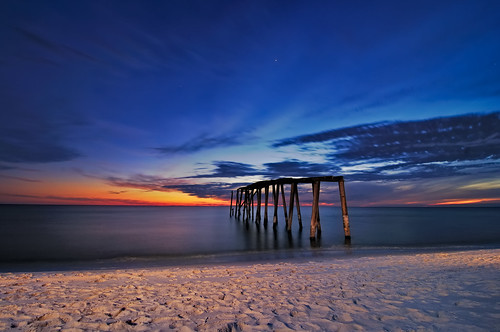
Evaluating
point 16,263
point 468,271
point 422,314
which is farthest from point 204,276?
point 16,263

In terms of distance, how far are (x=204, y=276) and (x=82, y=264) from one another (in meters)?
7.65

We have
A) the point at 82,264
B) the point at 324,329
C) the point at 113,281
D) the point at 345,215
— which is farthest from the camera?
the point at 345,215

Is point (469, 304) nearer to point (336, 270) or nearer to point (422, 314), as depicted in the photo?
point (422, 314)

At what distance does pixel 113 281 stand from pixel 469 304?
7276mm

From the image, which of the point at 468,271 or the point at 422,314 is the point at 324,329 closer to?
the point at 422,314

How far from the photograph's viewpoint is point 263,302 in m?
4.88

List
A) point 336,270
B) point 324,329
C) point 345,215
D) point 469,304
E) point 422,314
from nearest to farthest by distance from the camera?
point 324,329 < point 422,314 < point 469,304 < point 336,270 < point 345,215

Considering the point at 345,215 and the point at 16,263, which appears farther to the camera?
the point at 345,215

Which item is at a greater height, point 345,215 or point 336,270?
point 345,215

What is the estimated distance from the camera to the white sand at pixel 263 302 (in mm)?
3867

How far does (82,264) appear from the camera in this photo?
12.0 m

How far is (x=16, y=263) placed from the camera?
1226 cm

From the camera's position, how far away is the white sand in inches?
152

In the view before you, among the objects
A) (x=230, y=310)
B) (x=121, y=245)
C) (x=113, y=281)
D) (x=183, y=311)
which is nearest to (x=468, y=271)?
(x=230, y=310)
